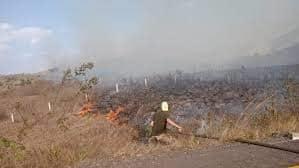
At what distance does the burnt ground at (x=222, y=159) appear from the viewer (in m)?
8.32

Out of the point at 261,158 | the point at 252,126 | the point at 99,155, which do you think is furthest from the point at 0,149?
the point at 252,126

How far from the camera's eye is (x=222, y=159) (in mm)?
8797

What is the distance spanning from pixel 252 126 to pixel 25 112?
17436 millimetres

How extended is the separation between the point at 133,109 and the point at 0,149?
42.7 feet

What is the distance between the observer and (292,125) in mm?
11938

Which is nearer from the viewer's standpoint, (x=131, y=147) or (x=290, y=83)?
(x=131, y=147)

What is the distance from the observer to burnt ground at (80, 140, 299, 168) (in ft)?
27.3

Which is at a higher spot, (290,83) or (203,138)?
(290,83)

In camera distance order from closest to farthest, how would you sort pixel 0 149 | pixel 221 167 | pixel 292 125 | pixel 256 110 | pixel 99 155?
1. pixel 221 167
2. pixel 0 149
3. pixel 99 155
4. pixel 292 125
5. pixel 256 110

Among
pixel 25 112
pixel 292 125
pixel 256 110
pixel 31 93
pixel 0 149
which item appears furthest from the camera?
pixel 31 93

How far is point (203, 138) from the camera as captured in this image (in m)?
11.7

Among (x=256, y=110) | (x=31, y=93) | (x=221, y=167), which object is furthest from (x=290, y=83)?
(x=31, y=93)

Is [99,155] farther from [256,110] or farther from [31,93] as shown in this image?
[31,93]

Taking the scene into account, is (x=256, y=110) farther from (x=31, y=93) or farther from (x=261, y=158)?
(x=31, y=93)
